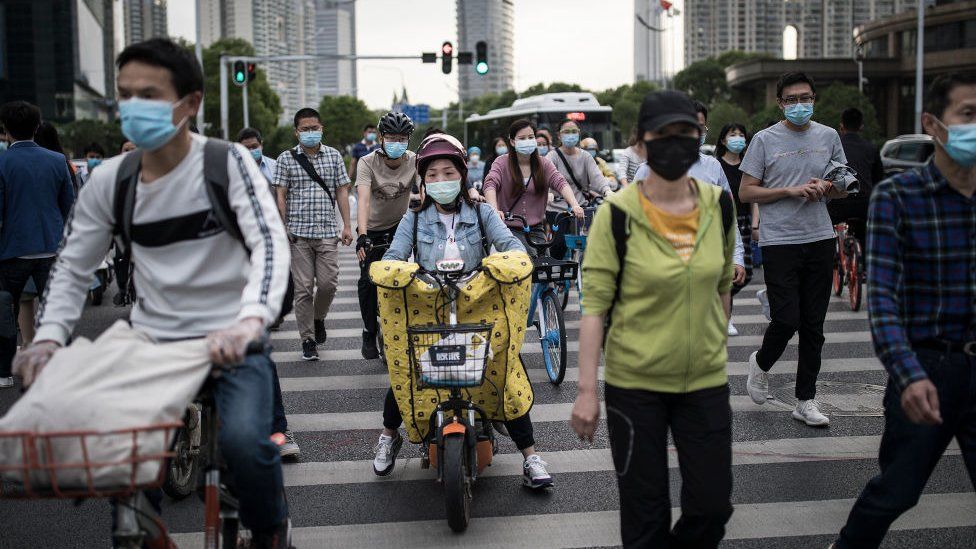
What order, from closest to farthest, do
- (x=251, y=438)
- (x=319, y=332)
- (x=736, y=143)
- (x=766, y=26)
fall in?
1. (x=251, y=438)
2. (x=736, y=143)
3. (x=319, y=332)
4. (x=766, y=26)

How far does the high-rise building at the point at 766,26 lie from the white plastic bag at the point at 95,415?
473 feet

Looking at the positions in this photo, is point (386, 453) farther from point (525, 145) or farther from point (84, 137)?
point (84, 137)

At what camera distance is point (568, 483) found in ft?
17.4

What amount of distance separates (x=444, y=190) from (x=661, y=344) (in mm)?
2171

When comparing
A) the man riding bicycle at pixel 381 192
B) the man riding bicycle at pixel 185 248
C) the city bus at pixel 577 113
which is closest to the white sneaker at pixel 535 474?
the man riding bicycle at pixel 185 248

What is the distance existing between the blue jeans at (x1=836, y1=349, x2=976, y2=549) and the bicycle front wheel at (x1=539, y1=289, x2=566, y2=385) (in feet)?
13.7

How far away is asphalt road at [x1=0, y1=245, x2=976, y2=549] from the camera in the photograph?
456 cm

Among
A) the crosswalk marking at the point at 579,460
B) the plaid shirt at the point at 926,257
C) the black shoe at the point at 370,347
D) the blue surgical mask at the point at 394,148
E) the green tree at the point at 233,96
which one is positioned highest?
the green tree at the point at 233,96

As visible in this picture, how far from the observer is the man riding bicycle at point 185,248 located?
3.11 metres

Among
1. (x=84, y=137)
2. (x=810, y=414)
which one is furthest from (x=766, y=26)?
(x=810, y=414)

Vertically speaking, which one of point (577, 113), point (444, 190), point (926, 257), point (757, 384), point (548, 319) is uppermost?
point (577, 113)

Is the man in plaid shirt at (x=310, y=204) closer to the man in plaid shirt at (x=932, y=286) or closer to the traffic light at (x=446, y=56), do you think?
the man in plaid shirt at (x=932, y=286)

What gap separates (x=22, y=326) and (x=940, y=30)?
245ft

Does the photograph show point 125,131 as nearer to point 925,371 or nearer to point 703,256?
point 703,256
